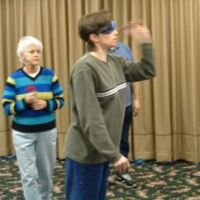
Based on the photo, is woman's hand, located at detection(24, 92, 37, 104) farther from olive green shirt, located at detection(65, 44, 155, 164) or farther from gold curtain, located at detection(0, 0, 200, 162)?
gold curtain, located at detection(0, 0, 200, 162)

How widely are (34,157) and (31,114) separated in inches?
12.3

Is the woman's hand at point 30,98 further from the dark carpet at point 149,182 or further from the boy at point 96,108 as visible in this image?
the dark carpet at point 149,182

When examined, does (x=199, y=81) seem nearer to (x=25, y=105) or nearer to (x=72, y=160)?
(x=25, y=105)

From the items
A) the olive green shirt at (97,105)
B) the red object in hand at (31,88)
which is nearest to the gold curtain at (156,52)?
the red object in hand at (31,88)

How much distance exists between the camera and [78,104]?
2.00 meters

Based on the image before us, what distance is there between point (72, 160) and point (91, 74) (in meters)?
0.46

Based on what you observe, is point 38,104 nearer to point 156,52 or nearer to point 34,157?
point 34,157

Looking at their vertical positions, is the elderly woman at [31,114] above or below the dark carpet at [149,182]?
above

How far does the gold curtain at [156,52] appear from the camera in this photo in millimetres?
4746

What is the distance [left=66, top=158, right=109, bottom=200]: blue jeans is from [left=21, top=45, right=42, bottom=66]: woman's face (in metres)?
1.09

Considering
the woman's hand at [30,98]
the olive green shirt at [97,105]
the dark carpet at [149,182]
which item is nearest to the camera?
the olive green shirt at [97,105]

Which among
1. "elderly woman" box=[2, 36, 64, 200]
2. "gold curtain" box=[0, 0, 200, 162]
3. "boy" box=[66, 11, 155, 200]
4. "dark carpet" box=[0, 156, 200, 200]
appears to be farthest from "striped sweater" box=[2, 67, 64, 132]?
A: "gold curtain" box=[0, 0, 200, 162]

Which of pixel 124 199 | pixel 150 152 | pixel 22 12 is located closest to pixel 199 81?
pixel 150 152

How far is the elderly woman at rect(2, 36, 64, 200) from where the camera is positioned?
3.02 metres
